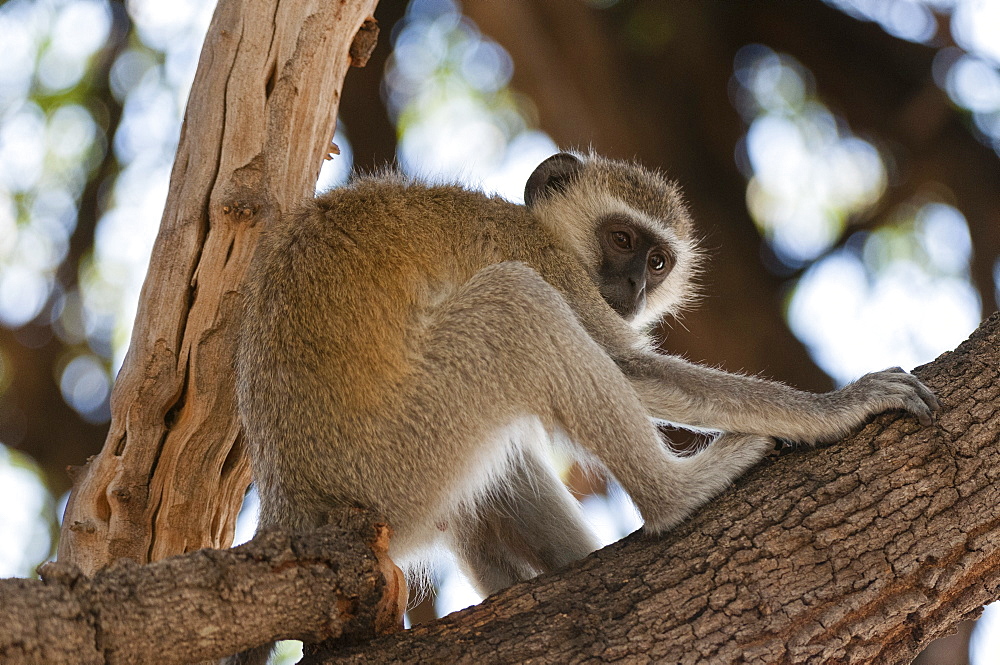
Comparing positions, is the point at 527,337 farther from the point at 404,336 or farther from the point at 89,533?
the point at 89,533

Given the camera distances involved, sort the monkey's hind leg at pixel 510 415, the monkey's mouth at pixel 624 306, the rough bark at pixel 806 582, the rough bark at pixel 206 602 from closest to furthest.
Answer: the rough bark at pixel 206 602 < the rough bark at pixel 806 582 < the monkey's hind leg at pixel 510 415 < the monkey's mouth at pixel 624 306

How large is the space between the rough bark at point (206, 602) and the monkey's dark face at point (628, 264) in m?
1.93

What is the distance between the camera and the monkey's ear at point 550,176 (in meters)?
5.07

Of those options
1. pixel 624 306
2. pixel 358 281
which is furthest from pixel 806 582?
pixel 358 281

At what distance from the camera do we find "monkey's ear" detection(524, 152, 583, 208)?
5.07 metres

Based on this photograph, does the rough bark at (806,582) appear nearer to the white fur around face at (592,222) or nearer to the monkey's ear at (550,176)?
the white fur around face at (592,222)

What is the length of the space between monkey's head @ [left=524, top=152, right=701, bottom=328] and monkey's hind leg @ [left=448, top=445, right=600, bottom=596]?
3.23ft

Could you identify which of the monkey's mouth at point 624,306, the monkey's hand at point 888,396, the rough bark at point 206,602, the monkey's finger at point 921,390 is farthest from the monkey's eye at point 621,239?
the rough bark at point 206,602

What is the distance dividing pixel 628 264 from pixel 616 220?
0.92 ft

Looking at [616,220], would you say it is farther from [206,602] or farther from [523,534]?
[206,602]

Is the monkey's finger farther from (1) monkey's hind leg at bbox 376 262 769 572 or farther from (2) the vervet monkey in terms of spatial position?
(1) monkey's hind leg at bbox 376 262 769 572

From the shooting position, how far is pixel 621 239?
16.5 ft

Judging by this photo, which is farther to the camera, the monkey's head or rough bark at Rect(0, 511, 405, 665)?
the monkey's head

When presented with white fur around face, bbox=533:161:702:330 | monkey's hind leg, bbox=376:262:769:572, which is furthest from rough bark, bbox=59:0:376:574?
white fur around face, bbox=533:161:702:330
